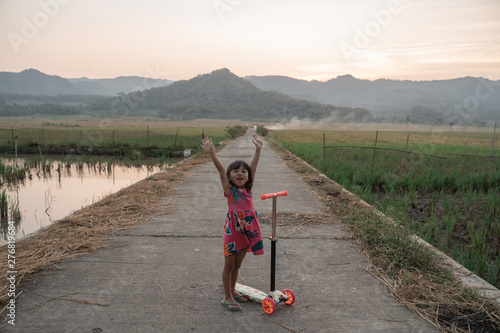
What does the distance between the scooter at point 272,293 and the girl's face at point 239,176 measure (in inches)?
9.8

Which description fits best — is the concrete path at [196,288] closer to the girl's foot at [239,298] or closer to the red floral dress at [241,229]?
the girl's foot at [239,298]

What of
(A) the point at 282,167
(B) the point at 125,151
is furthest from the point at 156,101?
(A) the point at 282,167

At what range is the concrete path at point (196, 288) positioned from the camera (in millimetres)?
2654

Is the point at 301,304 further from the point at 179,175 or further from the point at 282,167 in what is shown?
the point at 282,167

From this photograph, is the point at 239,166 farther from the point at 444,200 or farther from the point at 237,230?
the point at 444,200

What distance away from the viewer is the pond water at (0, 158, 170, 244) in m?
7.93

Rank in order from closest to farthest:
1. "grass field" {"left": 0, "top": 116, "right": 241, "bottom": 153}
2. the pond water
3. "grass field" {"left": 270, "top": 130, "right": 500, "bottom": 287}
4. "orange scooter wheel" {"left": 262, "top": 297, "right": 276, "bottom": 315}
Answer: "orange scooter wheel" {"left": 262, "top": 297, "right": 276, "bottom": 315} → "grass field" {"left": 270, "top": 130, "right": 500, "bottom": 287} → the pond water → "grass field" {"left": 0, "top": 116, "right": 241, "bottom": 153}

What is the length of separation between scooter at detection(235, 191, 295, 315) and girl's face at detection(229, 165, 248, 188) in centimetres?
25

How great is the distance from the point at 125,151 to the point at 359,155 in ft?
46.6

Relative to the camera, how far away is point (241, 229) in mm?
2873

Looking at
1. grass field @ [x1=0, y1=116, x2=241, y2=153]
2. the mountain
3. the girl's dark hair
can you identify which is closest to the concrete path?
the girl's dark hair

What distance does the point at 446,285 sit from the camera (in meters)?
3.27

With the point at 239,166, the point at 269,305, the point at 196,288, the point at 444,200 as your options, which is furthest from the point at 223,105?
the point at 269,305

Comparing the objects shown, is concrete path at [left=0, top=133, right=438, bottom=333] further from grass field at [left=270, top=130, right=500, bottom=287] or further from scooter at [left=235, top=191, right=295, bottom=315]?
grass field at [left=270, top=130, right=500, bottom=287]
